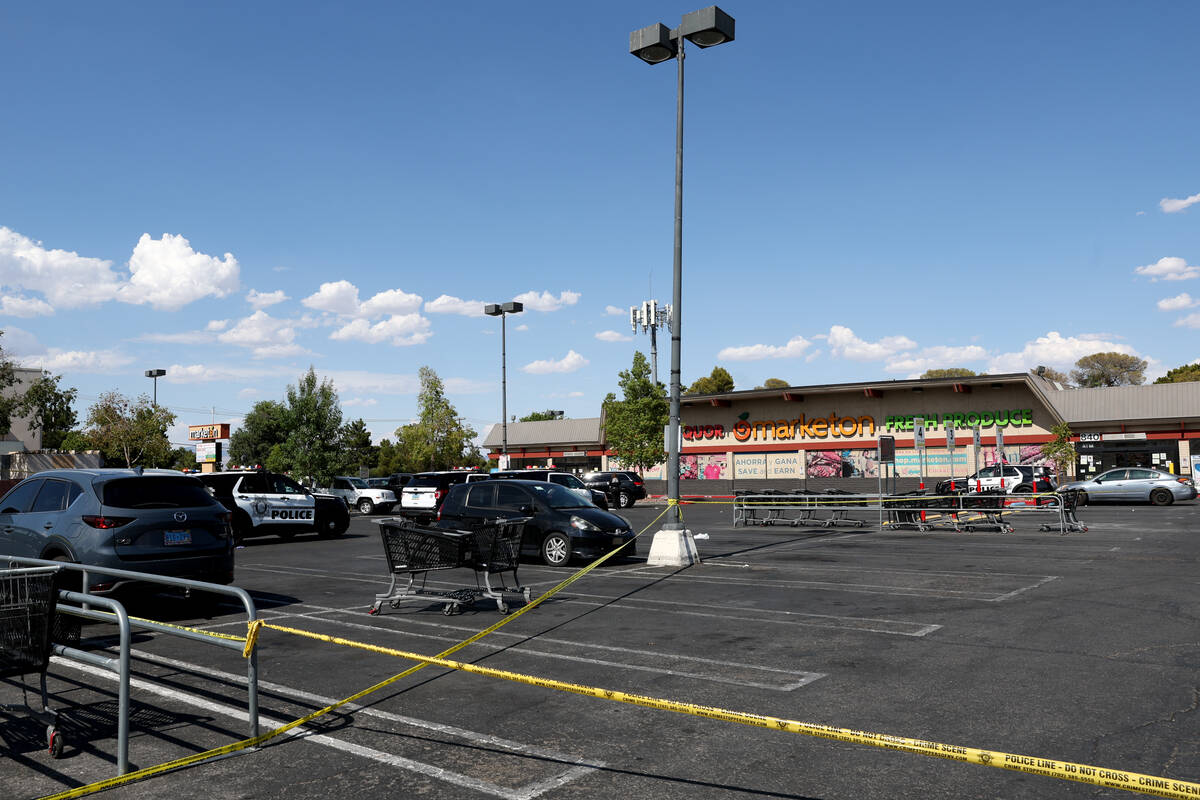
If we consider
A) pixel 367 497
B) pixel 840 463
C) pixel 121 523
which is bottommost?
pixel 367 497

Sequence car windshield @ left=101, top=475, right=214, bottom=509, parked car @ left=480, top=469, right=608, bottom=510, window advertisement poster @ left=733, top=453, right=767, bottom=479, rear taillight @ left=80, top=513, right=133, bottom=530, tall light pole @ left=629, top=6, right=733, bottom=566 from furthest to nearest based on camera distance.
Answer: window advertisement poster @ left=733, top=453, right=767, bottom=479, parked car @ left=480, top=469, right=608, bottom=510, tall light pole @ left=629, top=6, right=733, bottom=566, car windshield @ left=101, top=475, right=214, bottom=509, rear taillight @ left=80, top=513, right=133, bottom=530

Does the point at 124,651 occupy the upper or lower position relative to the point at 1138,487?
upper

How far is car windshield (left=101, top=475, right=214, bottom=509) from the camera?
392 inches

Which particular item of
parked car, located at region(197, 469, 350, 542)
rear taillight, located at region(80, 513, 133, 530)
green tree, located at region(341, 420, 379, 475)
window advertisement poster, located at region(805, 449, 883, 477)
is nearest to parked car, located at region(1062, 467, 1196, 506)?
window advertisement poster, located at region(805, 449, 883, 477)

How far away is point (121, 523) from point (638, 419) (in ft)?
141

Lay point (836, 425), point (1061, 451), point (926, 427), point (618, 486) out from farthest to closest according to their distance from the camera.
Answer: point (836, 425) → point (926, 427) → point (1061, 451) → point (618, 486)

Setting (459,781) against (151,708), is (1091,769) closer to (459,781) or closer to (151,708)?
(459,781)

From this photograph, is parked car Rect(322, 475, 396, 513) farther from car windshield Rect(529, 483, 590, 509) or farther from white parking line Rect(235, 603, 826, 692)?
white parking line Rect(235, 603, 826, 692)

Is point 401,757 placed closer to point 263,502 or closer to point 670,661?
point 670,661

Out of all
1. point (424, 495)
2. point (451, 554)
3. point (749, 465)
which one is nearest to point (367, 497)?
point (424, 495)

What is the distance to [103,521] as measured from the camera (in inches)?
383

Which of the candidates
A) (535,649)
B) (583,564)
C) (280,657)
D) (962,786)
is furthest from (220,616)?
(962,786)

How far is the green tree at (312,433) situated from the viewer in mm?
54469

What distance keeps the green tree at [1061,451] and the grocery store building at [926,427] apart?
44.9 inches
